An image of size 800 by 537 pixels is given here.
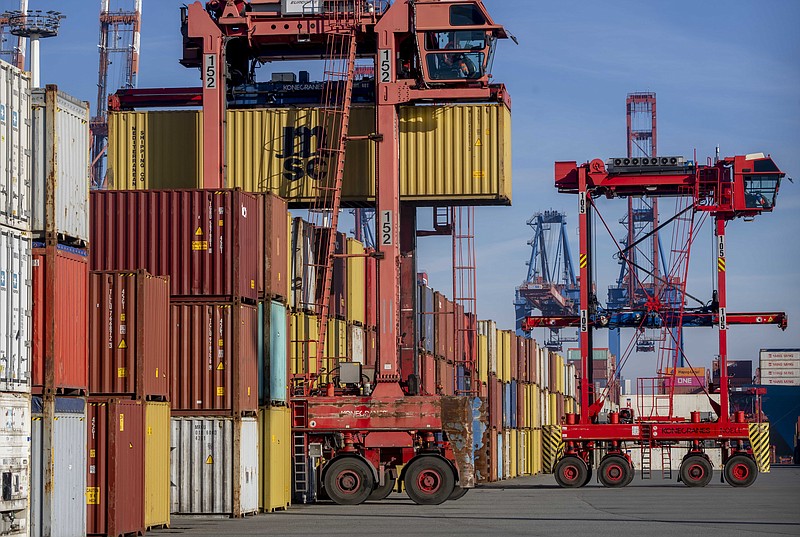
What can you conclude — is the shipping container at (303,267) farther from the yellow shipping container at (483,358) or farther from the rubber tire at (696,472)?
the yellow shipping container at (483,358)

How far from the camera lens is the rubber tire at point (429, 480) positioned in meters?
30.1

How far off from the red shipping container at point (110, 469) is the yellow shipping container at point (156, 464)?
757mm

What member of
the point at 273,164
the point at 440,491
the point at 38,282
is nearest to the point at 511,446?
the point at 273,164

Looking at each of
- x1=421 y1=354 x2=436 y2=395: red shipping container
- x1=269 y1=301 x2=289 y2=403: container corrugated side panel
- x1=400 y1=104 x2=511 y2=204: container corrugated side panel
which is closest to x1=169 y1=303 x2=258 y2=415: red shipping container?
x1=269 y1=301 x2=289 y2=403: container corrugated side panel

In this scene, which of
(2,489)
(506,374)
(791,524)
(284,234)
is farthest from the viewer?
(506,374)

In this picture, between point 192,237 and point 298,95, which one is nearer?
point 192,237

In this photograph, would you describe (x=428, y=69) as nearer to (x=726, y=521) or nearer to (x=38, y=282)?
(x=726, y=521)

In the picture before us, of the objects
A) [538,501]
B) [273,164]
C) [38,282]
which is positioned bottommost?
[538,501]

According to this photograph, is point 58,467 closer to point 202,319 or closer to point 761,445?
point 202,319

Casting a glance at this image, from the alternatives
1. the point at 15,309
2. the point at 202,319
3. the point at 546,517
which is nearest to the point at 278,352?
the point at 202,319

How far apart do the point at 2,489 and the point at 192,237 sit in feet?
29.8

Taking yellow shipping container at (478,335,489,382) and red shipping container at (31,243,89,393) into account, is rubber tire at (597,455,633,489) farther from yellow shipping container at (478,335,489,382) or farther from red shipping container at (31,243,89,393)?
red shipping container at (31,243,89,393)

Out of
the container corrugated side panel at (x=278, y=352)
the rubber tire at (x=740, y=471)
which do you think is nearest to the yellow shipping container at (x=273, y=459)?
the container corrugated side panel at (x=278, y=352)

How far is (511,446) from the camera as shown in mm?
54812
